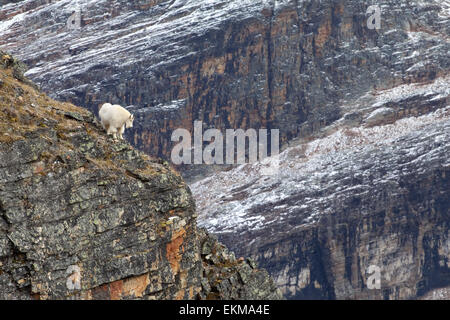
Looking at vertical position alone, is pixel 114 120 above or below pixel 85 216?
above

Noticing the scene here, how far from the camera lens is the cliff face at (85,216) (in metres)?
41.2

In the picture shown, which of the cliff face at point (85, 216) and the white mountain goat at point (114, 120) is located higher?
the white mountain goat at point (114, 120)

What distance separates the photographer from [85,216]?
42.7 m

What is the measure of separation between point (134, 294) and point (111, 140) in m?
7.37

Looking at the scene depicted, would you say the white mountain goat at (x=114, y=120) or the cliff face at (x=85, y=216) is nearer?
the cliff face at (x=85, y=216)

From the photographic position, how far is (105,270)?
4294cm

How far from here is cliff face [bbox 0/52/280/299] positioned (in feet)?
135

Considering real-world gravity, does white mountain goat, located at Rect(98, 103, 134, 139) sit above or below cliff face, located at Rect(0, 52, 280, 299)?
above

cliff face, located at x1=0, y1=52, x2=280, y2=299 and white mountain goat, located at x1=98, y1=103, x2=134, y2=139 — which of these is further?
white mountain goat, located at x1=98, y1=103, x2=134, y2=139

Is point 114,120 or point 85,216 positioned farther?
point 114,120
